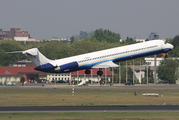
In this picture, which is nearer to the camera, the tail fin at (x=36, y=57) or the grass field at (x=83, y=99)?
the grass field at (x=83, y=99)

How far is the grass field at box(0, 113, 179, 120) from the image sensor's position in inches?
1433

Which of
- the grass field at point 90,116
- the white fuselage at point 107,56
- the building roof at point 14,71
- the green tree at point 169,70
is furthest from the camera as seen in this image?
the green tree at point 169,70

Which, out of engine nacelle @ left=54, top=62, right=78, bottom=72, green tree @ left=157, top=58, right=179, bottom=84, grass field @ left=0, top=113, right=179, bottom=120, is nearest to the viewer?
grass field @ left=0, top=113, right=179, bottom=120

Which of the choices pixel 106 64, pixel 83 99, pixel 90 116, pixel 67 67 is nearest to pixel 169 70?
pixel 106 64

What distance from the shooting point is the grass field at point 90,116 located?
1433 inches

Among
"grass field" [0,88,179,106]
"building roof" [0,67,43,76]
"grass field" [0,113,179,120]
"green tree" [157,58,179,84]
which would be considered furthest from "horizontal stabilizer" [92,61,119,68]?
"green tree" [157,58,179,84]

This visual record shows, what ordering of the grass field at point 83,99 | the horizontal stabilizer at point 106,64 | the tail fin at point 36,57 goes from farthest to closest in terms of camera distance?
the horizontal stabilizer at point 106,64
the tail fin at point 36,57
the grass field at point 83,99

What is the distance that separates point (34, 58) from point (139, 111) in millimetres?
31906

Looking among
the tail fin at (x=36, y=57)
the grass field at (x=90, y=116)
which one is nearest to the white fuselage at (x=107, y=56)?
the tail fin at (x=36, y=57)

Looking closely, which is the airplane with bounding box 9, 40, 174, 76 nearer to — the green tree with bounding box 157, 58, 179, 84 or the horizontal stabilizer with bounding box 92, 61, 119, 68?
the horizontal stabilizer with bounding box 92, 61, 119, 68

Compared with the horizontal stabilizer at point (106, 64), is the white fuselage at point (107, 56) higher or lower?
higher

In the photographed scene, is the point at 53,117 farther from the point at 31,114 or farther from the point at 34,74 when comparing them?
the point at 34,74

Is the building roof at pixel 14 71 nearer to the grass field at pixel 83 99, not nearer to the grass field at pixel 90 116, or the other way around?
the grass field at pixel 83 99

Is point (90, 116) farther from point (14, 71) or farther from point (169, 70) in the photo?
point (169, 70)
